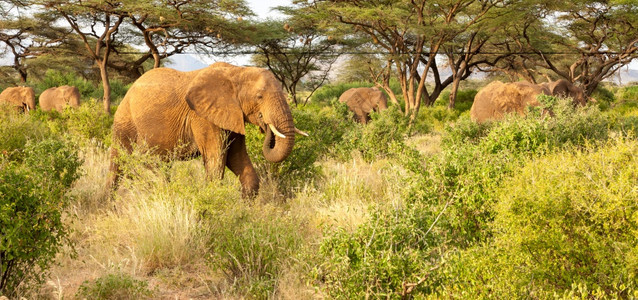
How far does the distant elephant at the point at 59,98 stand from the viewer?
2000 centimetres

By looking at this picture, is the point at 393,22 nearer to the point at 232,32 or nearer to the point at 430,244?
the point at 232,32

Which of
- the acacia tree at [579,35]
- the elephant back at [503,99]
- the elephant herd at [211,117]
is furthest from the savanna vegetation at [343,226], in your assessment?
the acacia tree at [579,35]

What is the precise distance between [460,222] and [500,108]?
9898mm

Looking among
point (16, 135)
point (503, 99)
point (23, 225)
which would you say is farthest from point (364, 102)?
point (23, 225)

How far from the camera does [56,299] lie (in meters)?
3.60

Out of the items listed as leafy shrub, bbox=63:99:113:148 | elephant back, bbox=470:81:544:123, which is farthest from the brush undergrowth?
elephant back, bbox=470:81:544:123

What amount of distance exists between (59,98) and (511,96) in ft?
53.8

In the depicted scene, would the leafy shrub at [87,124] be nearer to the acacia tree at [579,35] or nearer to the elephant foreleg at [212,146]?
the elephant foreleg at [212,146]

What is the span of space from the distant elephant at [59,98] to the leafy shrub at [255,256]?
57.9 feet

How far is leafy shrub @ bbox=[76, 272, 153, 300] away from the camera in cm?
363

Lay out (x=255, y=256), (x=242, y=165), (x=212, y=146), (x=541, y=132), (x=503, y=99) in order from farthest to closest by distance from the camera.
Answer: (x=503, y=99)
(x=242, y=165)
(x=212, y=146)
(x=541, y=132)
(x=255, y=256)

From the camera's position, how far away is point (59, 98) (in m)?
A: 20.3

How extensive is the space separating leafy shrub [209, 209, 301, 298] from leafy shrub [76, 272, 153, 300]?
589 mm

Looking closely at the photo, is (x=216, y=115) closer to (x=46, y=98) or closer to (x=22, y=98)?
(x=22, y=98)
